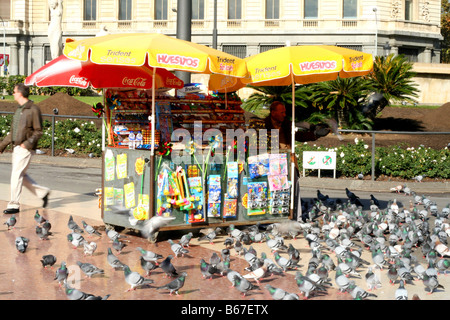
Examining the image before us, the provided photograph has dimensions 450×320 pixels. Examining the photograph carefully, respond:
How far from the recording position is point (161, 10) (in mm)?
64250

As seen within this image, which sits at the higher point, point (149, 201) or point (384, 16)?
point (384, 16)

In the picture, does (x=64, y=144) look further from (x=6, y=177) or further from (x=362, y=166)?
(x=362, y=166)

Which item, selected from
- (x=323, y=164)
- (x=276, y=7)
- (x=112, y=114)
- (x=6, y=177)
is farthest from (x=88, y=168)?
(x=276, y=7)

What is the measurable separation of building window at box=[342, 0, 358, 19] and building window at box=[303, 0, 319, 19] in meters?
2.33

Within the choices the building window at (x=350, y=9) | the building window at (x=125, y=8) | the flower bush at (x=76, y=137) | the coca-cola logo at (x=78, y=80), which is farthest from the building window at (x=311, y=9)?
the coca-cola logo at (x=78, y=80)

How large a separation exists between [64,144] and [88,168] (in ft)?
7.22

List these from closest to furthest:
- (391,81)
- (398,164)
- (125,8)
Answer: (398,164) → (391,81) → (125,8)

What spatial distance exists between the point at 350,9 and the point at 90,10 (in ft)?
80.3

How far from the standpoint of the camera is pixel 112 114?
35.4 feet

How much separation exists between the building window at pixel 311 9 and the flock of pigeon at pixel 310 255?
4979cm

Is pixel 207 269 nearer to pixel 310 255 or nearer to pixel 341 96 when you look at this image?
pixel 310 255

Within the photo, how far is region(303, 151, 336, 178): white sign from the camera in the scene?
1798cm

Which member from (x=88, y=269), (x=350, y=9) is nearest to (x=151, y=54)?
(x=88, y=269)

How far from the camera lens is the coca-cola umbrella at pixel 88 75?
11125mm
